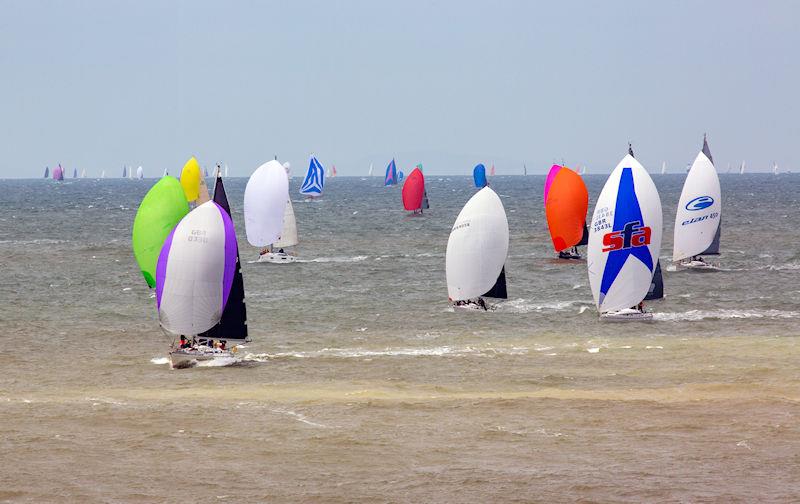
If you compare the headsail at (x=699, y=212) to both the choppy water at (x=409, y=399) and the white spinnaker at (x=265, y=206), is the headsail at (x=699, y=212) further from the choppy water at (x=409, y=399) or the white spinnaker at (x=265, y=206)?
the white spinnaker at (x=265, y=206)

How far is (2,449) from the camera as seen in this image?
29844 millimetres

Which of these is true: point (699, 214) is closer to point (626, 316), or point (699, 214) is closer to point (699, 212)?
point (699, 212)

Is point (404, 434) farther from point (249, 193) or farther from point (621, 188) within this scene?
point (249, 193)

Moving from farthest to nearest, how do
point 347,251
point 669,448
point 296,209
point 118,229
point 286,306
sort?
point 296,209
point 118,229
point 347,251
point 286,306
point 669,448

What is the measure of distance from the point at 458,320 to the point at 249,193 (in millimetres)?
29446

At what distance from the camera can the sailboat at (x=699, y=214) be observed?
69.2 m

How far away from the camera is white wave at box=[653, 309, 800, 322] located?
52.7 metres

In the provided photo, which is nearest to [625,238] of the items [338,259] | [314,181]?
[338,259]

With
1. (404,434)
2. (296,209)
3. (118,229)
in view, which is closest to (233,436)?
(404,434)

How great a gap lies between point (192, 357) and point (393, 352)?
803 cm

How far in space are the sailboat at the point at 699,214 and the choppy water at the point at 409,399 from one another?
3.93 meters

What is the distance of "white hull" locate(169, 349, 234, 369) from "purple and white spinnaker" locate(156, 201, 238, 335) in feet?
2.64

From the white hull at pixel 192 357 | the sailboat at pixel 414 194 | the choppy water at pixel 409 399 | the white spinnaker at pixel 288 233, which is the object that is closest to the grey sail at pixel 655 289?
the choppy water at pixel 409 399

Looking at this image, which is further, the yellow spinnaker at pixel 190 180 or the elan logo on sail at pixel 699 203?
the yellow spinnaker at pixel 190 180
